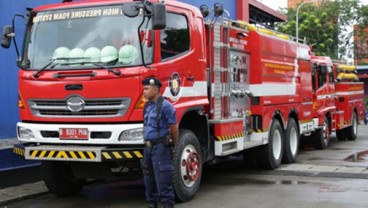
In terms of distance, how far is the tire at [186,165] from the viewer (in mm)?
7301

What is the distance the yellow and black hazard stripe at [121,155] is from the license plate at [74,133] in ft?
1.47

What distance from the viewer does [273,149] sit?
35.6ft

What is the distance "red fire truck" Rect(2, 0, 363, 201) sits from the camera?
6.87 m

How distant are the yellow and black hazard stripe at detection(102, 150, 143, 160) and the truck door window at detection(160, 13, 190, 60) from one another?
4.56 feet

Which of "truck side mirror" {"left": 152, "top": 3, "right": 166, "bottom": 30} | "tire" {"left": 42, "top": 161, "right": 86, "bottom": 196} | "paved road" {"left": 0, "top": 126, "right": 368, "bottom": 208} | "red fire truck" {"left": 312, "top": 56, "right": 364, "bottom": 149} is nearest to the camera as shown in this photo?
"truck side mirror" {"left": 152, "top": 3, "right": 166, "bottom": 30}

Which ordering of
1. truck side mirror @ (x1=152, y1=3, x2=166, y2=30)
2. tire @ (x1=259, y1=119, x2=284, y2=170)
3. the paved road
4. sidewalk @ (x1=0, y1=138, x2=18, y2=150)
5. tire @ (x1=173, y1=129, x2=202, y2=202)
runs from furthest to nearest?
tire @ (x1=259, y1=119, x2=284, y2=170) < sidewalk @ (x1=0, y1=138, x2=18, y2=150) < the paved road < tire @ (x1=173, y1=129, x2=202, y2=202) < truck side mirror @ (x1=152, y1=3, x2=166, y2=30)

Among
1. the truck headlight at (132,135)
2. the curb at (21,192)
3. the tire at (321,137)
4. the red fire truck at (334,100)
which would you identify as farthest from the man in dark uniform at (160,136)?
the tire at (321,137)

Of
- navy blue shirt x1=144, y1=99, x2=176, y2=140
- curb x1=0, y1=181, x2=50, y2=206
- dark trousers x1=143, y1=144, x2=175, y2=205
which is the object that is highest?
navy blue shirt x1=144, y1=99, x2=176, y2=140

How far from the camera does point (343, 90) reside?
1709 cm

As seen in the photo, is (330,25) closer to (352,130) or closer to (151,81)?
(352,130)

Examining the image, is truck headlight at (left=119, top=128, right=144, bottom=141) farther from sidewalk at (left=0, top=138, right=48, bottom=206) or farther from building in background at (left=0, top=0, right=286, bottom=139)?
building in background at (left=0, top=0, right=286, bottom=139)

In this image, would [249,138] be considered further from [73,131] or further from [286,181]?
[73,131]

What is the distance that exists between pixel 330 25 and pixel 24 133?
40805 mm

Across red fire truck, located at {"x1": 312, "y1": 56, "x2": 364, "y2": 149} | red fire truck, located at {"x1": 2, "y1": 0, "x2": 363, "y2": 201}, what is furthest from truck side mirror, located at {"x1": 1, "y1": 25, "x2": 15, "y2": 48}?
red fire truck, located at {"x1": 312, "y1": 56, "x2": 364, "y2": 149}
